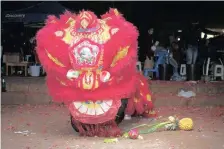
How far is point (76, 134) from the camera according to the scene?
22.3 ft

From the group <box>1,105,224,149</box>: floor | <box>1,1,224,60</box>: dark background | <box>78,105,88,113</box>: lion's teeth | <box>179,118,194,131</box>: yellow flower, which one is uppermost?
<box>1,1,224,60</box>: dark background

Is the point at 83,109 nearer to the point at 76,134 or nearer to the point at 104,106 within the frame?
the point at 104,106

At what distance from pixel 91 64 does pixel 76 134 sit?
1.36 metres

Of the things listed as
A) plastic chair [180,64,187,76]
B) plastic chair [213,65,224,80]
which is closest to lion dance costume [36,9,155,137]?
plastic chair [213,65,224,80]

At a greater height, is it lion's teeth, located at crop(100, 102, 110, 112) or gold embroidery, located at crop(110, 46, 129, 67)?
gold embroidery, located at crop(110, 46, 129, 67)

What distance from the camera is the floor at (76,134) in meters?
6.09

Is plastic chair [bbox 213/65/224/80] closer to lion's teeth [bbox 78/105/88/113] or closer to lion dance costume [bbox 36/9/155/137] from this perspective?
lion dance costume [bbox 36/9/155/137]

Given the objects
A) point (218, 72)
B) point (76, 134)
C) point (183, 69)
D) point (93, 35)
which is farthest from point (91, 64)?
point (183, 69)

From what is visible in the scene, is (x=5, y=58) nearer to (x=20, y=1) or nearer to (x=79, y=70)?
(x=20, y=1)

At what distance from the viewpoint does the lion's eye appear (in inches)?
242

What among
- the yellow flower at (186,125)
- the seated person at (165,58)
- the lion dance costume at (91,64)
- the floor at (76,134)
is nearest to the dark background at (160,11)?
the seated person at (165,58)

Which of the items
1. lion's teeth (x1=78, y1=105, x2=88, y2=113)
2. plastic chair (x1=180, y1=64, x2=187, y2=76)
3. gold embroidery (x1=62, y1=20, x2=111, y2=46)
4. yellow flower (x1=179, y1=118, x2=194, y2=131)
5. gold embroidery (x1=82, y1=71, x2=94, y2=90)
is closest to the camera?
gold embroidery (x1=82, y1=71, x2=94, y2=90)

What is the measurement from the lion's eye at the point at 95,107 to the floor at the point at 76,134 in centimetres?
43

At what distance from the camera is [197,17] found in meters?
18.4
